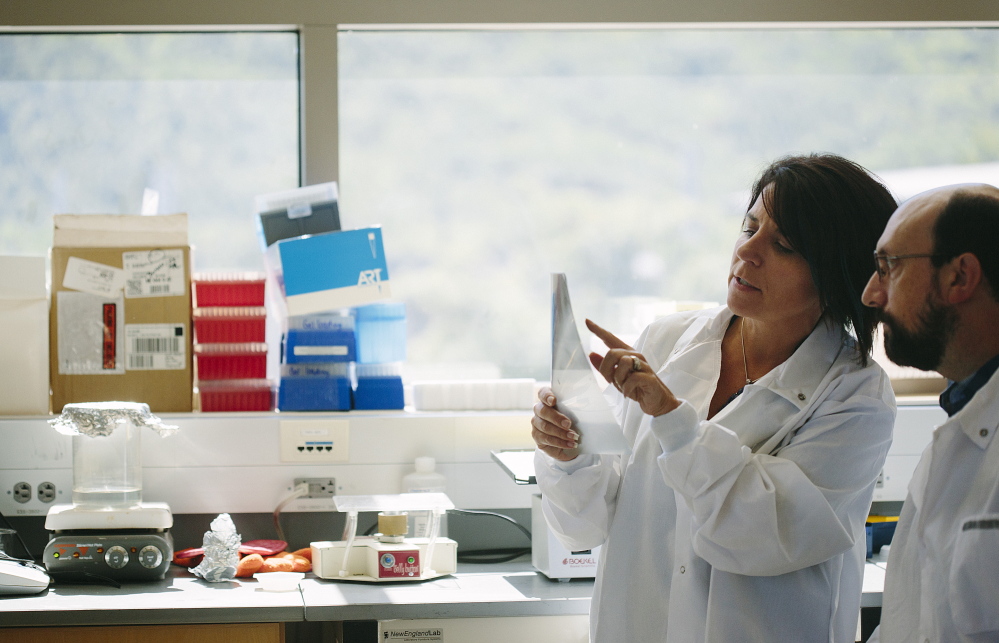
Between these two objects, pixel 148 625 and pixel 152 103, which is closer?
pixel 148 625

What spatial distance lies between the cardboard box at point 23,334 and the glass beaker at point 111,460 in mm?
195

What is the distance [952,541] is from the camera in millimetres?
1153

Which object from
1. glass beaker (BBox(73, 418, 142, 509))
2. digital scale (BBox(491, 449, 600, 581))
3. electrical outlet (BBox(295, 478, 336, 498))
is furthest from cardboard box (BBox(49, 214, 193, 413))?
digital scale (BBox(491, 449, 600, 581))

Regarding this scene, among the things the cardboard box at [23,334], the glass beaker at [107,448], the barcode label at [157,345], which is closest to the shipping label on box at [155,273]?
the barcode label at [157,345]

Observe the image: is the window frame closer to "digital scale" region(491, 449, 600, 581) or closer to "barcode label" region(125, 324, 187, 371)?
A: "barcode label" region(125, 324, 187, 371)

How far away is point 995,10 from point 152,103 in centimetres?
268

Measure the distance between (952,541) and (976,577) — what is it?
0.20 feet

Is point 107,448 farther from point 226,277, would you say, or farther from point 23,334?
point 226,277

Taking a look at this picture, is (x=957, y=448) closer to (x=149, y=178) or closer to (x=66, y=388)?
(x=66, y=388)

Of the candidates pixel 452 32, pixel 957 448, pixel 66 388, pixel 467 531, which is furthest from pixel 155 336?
pixel 957 448

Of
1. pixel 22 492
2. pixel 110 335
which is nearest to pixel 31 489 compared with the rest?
pixel 22 492

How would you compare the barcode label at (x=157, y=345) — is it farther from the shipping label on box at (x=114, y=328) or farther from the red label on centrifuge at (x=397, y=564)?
the red label on centrifuge at (x=397, y=564)

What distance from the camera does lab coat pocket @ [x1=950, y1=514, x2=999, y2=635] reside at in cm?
109

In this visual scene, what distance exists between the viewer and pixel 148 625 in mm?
1948
